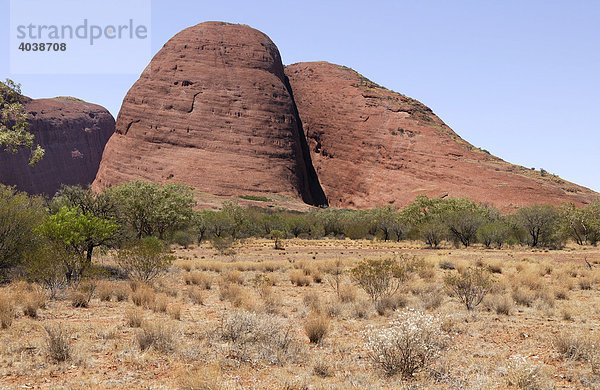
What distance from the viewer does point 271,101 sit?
290 ft

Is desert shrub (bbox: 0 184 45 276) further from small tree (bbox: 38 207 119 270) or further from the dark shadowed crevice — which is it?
the dark shadowed crevice

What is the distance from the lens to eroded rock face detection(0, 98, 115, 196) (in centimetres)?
10525

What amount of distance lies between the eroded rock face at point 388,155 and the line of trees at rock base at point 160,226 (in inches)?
911

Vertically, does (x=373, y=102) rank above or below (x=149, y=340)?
above

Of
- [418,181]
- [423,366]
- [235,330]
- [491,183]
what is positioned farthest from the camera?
[418,181]

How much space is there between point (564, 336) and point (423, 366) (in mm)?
3022

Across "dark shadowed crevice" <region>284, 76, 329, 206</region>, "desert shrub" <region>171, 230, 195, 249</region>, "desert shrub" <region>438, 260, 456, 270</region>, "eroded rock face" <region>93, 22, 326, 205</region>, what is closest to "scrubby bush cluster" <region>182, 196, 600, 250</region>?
"desert shrub" <region>171, 230, 195, 249</region>

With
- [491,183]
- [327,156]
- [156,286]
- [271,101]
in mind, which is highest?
[271,101]

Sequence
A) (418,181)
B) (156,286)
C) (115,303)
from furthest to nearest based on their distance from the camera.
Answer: (418,181) → (156,286) → (115,303)

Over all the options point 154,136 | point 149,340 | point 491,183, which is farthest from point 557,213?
point 154,136

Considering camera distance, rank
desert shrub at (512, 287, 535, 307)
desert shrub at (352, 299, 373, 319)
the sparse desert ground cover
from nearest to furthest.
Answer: the sparse desert ground cover
desert shrub at (352, 299, 373, 319)
desert shrub at (512, 287, 535, 307)

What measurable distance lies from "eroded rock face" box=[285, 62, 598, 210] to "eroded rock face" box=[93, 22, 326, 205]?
644 centimetres

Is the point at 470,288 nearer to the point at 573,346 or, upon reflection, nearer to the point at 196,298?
the point at 573,346

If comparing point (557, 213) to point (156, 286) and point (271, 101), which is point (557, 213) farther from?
point (271, 101)
